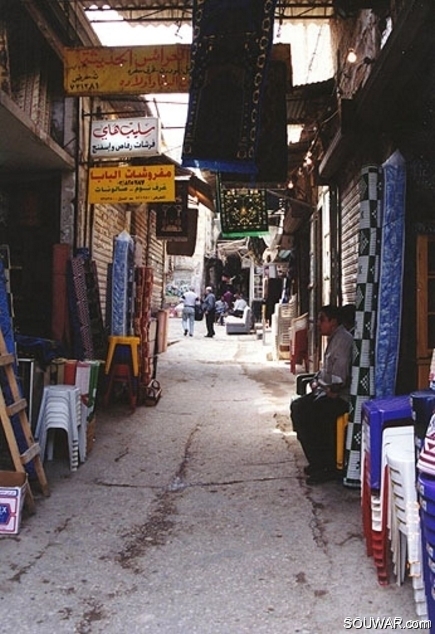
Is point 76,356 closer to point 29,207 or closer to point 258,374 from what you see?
point 29,207

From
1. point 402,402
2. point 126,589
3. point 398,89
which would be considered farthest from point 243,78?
point 126,589

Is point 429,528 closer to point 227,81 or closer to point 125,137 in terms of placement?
point 227,81

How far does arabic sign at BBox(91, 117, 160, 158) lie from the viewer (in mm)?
7773

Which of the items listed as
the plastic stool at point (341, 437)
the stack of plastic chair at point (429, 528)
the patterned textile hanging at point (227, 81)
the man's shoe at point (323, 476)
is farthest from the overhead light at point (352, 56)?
the stack of plastic chair at point (429, 528)

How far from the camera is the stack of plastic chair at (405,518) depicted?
2586 mm

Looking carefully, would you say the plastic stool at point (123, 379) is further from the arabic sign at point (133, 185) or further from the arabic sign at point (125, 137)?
the arabic sign at point (125, 137)

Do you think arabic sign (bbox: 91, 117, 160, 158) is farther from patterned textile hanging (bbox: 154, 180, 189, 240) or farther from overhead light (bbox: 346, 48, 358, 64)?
patterned textile hanging (bbox: 154, 180, 189, 240)

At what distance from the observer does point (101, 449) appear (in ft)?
19.6

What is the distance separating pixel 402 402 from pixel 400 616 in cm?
120

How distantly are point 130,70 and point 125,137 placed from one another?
1685 millimetres

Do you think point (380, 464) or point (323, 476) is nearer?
point (380, 464)

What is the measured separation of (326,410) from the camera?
4883mm

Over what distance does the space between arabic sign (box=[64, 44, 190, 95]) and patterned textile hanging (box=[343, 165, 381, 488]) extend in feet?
9.27

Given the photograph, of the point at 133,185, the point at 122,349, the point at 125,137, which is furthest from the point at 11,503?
the point at 125,137
